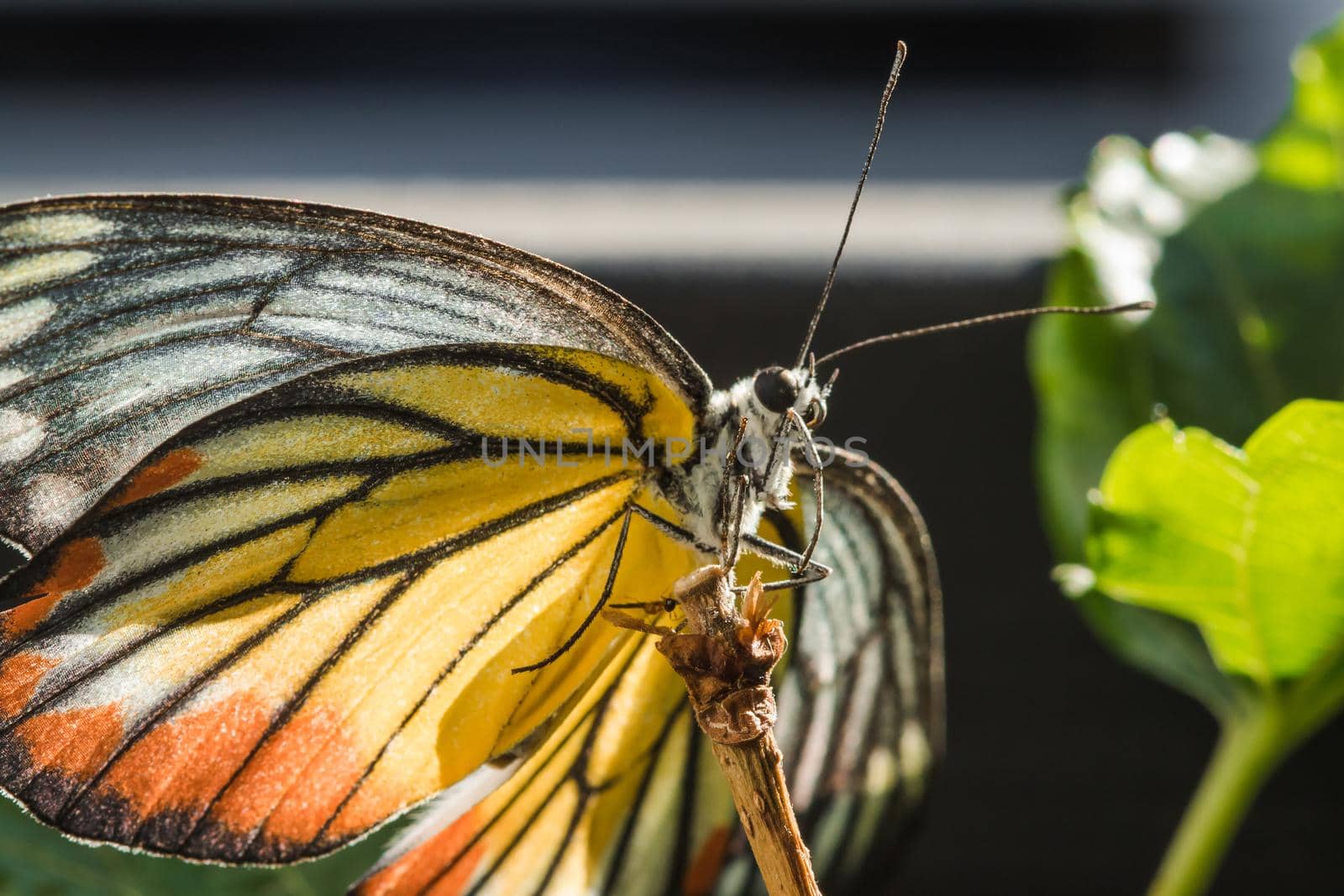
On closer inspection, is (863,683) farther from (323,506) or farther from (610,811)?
(323,506)

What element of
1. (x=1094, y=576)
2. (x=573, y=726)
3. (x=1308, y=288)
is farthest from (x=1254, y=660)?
(x=573, y=726)

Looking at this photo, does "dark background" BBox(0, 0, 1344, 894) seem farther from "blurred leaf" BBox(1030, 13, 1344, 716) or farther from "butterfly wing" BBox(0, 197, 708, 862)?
"butterfly wing" BBox(0, 197, 708, 862)

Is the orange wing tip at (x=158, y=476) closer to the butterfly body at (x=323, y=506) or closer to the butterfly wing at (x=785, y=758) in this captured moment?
the butterfly body at (x=323, y=506)

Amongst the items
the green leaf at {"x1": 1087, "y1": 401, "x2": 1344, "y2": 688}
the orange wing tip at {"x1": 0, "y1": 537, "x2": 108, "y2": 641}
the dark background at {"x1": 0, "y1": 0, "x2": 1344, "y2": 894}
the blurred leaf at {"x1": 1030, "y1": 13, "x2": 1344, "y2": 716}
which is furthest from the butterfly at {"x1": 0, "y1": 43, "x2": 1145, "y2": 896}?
the dark background at {"x1": 0, "y1": 0, "x2": 1344, "y2": 894}

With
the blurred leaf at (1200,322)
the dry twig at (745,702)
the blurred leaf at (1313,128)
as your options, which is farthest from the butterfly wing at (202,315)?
the blurred leaf at (1313,128)

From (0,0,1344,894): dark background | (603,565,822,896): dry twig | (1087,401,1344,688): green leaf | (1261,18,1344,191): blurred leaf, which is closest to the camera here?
(603,565,822,896): dry twig

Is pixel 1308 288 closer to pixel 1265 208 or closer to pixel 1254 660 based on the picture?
pixel 1265 208

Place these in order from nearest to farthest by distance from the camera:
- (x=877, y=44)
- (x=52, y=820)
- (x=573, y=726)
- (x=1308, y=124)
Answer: (x=52, y=820) → (x=573, y=726) → (x=1308, y=124) → (x=877, y=44)
